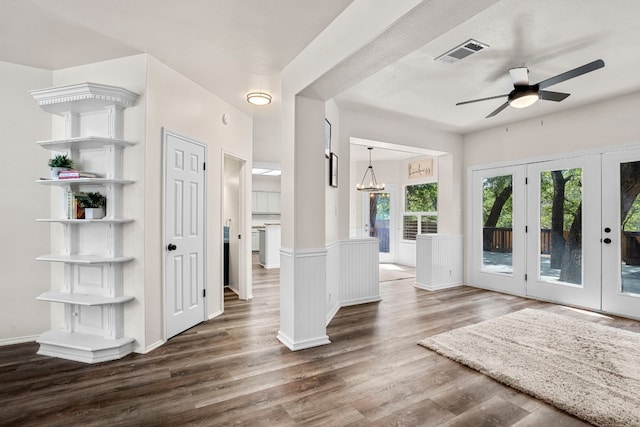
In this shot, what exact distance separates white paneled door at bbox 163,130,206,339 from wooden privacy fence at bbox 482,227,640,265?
15.1ft

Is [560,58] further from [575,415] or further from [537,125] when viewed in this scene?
[575,415]

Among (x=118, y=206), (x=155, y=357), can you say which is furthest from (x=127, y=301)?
(x=118, y=206)

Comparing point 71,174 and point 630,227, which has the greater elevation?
point 71,174

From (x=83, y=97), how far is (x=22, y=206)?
135 cm

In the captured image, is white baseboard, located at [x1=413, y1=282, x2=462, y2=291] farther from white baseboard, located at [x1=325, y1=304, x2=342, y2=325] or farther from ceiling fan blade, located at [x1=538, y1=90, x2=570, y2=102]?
ceiling fan blade, located at [x1=538, y1=90, x2=570, y2=102]

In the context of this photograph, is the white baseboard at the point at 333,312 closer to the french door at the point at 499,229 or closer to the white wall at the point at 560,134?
the french door at the point at 499,229

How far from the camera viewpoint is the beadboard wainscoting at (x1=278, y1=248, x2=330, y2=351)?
2949mm

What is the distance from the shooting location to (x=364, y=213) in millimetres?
8492

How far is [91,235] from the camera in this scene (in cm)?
297

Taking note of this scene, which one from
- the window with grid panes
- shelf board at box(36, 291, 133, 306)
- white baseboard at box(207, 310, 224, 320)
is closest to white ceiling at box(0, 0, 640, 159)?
shelf board at box(36, 291, 133, 306)

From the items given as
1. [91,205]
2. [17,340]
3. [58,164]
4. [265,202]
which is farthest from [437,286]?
[265,202]

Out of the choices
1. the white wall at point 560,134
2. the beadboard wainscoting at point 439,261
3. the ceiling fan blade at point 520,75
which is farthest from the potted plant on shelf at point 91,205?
the white wall at point 560,134

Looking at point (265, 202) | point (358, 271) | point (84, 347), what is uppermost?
point (265, 202)

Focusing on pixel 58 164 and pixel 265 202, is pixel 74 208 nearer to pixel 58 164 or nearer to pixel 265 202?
pixel 58 164
